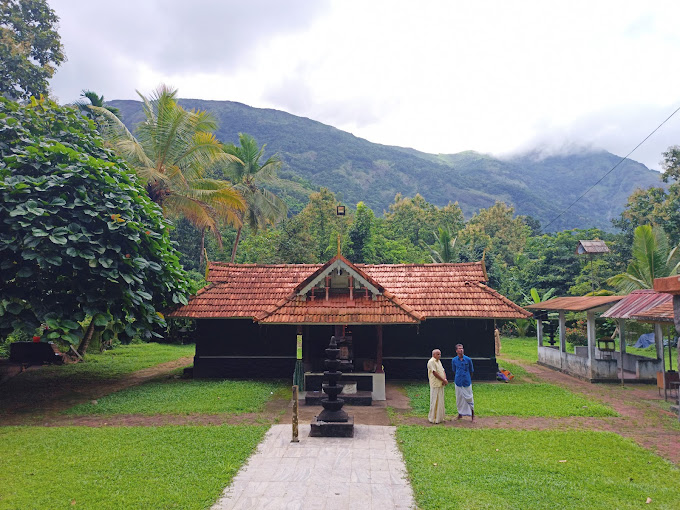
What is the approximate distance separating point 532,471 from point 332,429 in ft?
11.1

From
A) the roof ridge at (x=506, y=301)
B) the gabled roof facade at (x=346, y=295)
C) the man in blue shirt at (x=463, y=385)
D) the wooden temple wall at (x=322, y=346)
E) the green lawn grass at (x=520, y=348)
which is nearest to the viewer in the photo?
the man in blue shirt at (x=463, y=385)

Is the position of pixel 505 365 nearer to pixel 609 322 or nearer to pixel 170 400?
pixel 609 322

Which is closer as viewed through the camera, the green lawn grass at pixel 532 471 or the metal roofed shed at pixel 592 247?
the green lawn grass at pixel 532 471

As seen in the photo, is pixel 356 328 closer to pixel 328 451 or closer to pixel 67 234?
pixel 328 451

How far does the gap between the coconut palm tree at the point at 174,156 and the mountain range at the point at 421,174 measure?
53156 mm

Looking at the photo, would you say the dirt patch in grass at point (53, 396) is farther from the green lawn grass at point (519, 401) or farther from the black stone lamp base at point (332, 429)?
the green lawn grass at point (519, 401)

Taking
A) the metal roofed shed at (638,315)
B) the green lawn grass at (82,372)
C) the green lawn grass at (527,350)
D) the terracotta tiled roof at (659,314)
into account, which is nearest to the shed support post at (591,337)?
the metal roofed shed at (638,315)

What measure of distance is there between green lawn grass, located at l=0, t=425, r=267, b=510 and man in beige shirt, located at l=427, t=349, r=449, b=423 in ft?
10.9

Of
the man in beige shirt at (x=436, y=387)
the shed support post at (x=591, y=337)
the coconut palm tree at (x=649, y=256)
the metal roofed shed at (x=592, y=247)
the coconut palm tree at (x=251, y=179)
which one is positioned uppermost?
the coconut palm tree at (x=251, y=179)

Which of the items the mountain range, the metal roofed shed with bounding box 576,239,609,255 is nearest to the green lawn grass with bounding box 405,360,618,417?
Answer: the metal roofed shed with bounding box 576,239,609,255

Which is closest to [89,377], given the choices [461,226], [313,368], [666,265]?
[313,368]

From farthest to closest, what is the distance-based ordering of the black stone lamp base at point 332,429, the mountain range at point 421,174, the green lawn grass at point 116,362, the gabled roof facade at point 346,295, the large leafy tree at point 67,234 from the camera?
the mountain range at point 421,174 → the green lawn grass at point 116,362 → the gabled roof facade at point 346,295 → the large leafy tree at point 67,234 → the black stone lamp base at point 332,429

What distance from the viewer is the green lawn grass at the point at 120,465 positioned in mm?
5777

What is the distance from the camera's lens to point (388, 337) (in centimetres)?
1405
